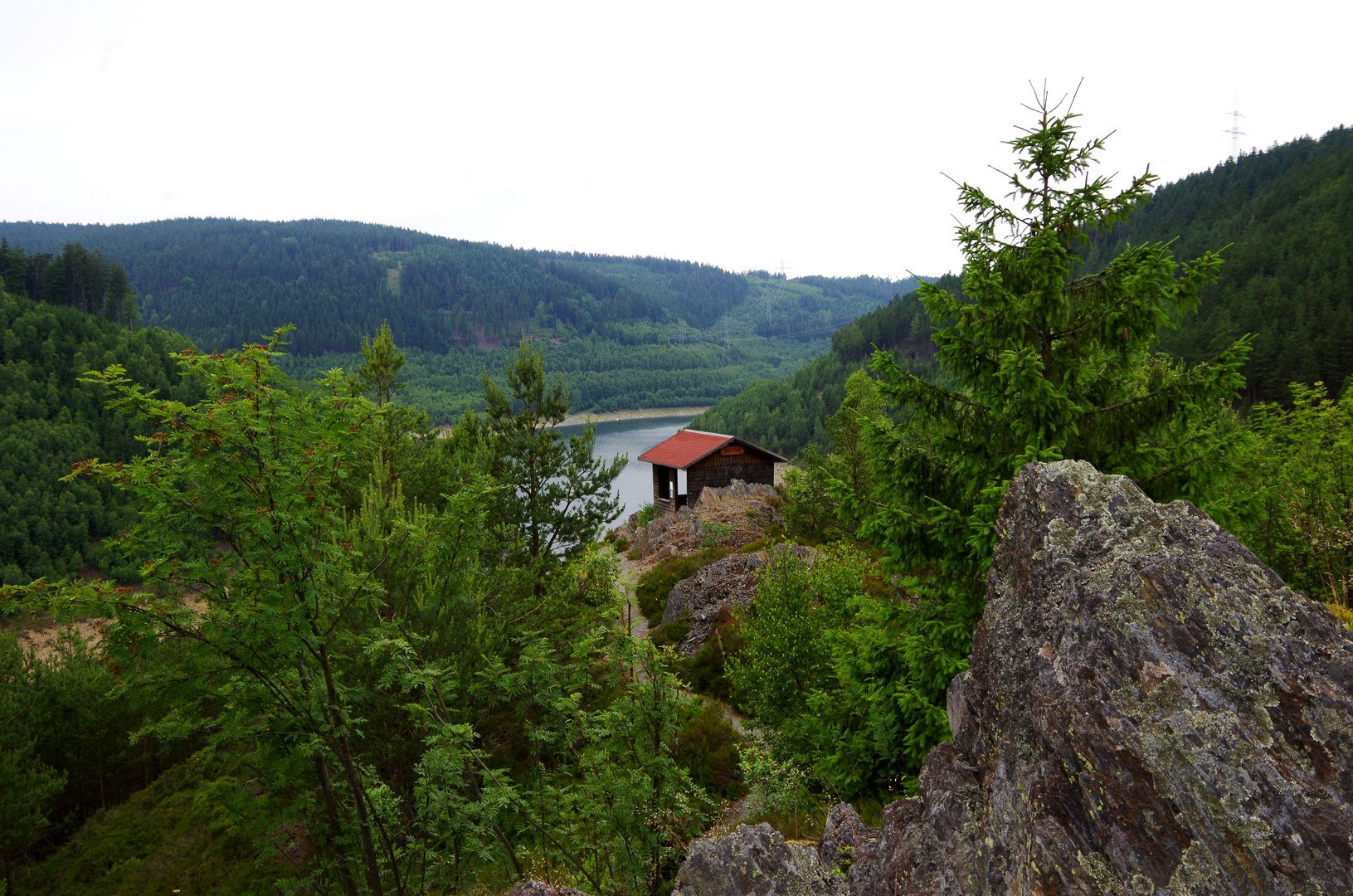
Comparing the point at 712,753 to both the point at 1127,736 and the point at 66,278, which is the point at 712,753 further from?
the point at 66,278

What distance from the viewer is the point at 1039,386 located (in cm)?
671

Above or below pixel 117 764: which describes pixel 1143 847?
above

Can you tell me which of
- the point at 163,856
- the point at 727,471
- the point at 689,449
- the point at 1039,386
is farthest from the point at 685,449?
the point at 1039,386

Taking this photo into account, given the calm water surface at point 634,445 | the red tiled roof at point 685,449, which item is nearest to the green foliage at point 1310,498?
the calm water surface at point 634,445

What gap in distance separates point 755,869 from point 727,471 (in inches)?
1334

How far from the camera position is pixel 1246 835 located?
2926 millimetres

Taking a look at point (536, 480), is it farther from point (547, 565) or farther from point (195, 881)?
point (195, 881)

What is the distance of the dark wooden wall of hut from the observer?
37.7 meters

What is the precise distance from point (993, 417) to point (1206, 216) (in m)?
135

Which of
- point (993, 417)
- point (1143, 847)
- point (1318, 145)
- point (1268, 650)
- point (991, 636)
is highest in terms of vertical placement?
point (1318, 145)

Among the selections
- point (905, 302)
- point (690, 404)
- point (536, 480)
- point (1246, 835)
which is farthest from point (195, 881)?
point (690, 404)

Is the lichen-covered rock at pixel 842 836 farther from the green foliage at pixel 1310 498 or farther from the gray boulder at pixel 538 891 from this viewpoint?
the green foliage at pixel 1310 498

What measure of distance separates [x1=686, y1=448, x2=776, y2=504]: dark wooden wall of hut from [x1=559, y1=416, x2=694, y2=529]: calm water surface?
4470 mm

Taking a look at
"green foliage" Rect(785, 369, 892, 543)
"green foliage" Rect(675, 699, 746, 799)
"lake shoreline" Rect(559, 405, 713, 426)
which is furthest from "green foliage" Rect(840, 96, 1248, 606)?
"lake shoreline" Rect(559, 405, 713, 426)
